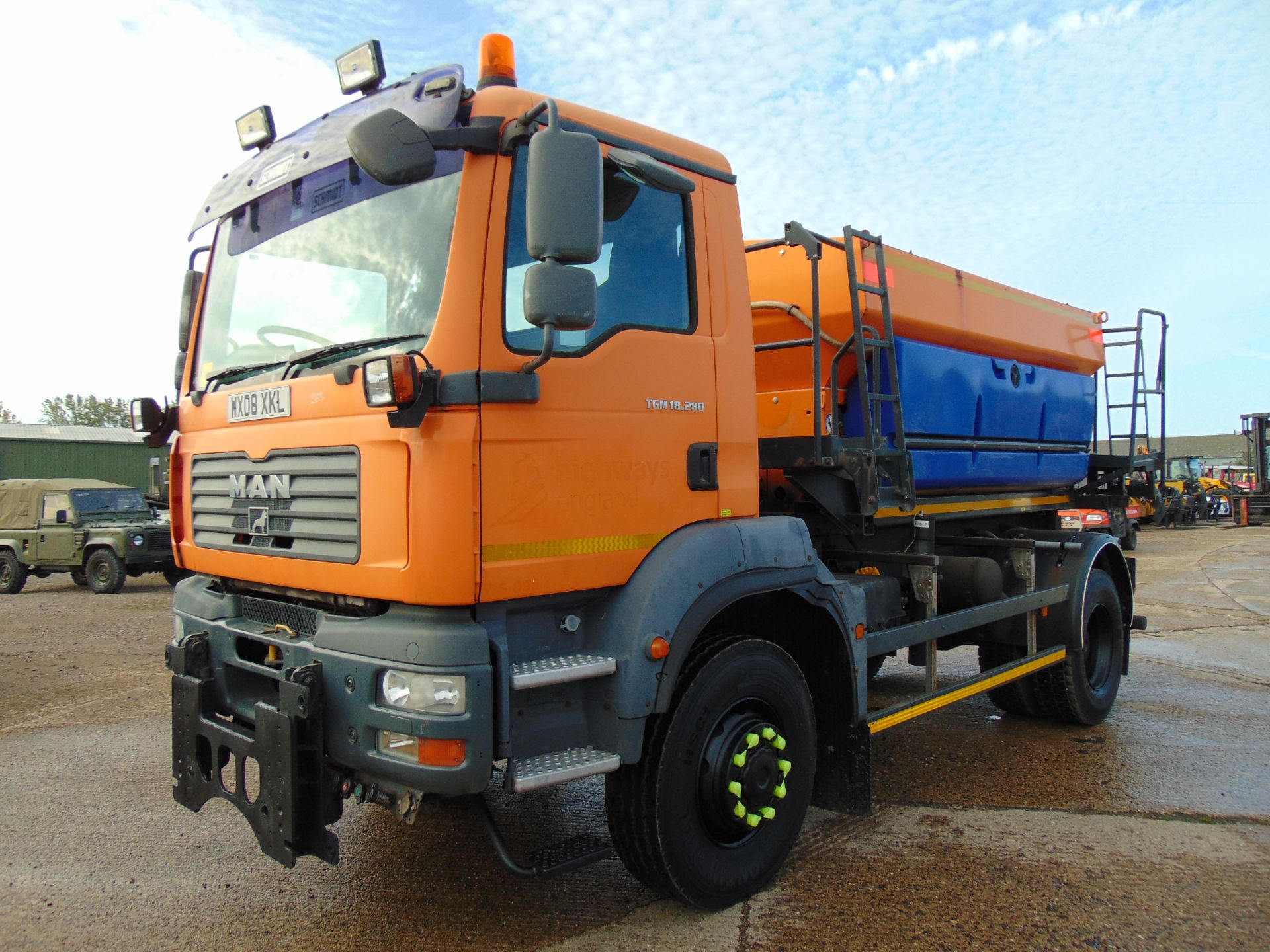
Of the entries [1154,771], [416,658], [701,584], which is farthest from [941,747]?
[416,658]

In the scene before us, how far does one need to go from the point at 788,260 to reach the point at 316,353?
2.42 meters

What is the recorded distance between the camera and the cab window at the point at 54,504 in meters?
14.6

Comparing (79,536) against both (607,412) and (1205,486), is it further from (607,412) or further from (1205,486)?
(1205,486)

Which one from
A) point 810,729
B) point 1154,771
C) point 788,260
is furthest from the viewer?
point 1154,771

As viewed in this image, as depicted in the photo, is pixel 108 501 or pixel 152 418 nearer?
→ pixel 152 418

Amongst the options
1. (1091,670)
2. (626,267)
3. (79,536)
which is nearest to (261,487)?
(626,267)

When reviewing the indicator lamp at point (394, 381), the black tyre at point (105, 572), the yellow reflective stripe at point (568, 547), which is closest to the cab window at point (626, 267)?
the indicator lamp at point (394, 381)

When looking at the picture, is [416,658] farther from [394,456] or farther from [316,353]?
[316,353]

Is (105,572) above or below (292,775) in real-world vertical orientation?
below

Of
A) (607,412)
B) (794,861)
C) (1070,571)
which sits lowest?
(794,861)

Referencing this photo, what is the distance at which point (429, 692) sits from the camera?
104 inches

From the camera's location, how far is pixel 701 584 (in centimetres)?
317

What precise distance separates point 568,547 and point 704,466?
0.70m

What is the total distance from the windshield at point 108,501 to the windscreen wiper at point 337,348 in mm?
13820
